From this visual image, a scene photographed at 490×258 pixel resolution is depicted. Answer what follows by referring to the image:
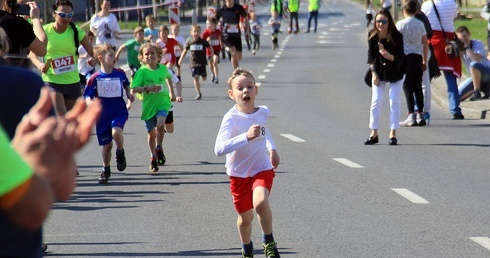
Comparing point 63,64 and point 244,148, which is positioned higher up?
point 244,148

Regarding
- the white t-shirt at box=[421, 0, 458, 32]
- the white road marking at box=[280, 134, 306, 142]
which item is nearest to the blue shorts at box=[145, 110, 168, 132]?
the white road marking at box=[280, 134, 306, 142]

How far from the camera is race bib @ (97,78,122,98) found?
38.1 feet

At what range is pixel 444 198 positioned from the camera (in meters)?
10.1

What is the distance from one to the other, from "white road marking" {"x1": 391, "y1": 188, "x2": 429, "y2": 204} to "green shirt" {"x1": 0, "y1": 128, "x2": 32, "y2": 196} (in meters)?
7.85

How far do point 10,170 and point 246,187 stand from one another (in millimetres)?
5180

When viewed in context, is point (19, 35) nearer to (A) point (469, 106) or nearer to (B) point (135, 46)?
(A) point (469, 106)

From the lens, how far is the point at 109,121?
11750 millimetres

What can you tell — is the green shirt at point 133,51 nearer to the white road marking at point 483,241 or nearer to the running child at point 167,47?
the running child at point 167,47

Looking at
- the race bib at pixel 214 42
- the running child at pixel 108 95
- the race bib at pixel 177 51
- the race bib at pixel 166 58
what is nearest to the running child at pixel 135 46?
the race bib at pixel 166 58

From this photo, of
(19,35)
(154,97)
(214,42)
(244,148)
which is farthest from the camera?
(214,42)

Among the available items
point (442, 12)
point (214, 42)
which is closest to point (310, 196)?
point (442, 12)

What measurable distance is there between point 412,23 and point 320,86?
904 cm

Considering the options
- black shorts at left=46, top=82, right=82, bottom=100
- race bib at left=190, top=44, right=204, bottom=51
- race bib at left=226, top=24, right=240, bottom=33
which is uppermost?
black shorts at left=46, top=82, right=82, bottom=100

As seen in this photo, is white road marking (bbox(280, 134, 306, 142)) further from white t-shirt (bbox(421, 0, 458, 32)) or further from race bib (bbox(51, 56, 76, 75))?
race bib (bbox(51, 56, 76, 75))
